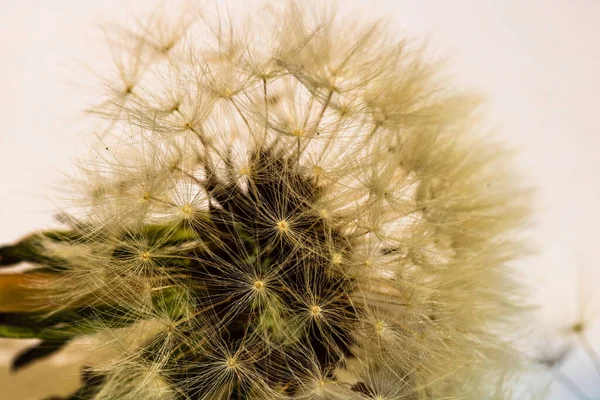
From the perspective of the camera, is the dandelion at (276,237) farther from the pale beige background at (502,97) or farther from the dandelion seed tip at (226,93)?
the pale beige background at (502,97)

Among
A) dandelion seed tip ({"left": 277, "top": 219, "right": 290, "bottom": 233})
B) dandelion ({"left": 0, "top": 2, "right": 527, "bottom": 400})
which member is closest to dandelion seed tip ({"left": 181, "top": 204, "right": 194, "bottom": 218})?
dandelion ({"left": 0, "top": 2, "right": 527, "bottom": 400})

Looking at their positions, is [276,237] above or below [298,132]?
below

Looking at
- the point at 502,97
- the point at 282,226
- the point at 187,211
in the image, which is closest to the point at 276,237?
the point at 282,226

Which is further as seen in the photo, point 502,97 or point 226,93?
point 502,97

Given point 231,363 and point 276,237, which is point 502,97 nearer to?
point 276,237

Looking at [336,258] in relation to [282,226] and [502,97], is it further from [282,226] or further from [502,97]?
[502,97]

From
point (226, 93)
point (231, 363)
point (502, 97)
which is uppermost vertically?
point (502, 97)

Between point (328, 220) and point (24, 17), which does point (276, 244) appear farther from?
point (24, 17)
